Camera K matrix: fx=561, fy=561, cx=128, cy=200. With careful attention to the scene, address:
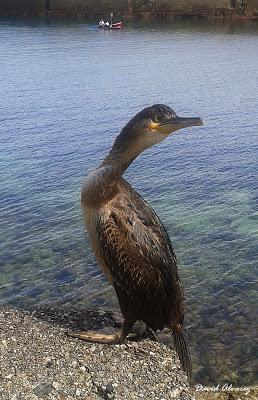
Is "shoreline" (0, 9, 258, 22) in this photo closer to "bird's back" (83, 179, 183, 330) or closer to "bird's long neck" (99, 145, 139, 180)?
"bird's long neck" (99, 145, 139, 180)

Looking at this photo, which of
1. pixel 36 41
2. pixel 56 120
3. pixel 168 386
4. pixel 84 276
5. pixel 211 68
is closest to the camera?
pixel 168 386

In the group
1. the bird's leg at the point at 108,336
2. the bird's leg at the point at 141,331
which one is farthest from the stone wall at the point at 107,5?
the bird's leg at the point at 108,336

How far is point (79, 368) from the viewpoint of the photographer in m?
5.75

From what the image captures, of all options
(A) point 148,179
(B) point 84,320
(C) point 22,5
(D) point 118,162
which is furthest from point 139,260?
(C) point 22,5

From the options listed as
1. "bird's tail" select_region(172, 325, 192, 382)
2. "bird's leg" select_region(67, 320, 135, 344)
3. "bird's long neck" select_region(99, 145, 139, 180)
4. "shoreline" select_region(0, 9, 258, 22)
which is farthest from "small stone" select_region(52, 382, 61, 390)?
"shoreline" select_region(0, 9, 258, 22)

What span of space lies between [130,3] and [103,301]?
60936 millimetres

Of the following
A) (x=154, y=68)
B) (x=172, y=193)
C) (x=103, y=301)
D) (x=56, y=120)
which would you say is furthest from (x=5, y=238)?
(x=154, y=68)

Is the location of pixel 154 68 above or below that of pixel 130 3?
below

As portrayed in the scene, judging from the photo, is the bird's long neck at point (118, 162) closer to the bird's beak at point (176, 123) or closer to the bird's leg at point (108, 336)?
the bird's beak at point (176, 123)

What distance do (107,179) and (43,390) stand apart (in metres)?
2.15

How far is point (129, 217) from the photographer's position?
18.8 ft

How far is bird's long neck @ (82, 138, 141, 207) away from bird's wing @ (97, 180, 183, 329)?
0.46ft

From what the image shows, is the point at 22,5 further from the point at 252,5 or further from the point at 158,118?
the point at 158,118

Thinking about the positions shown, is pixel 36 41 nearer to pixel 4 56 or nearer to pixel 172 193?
pixel 4 56
